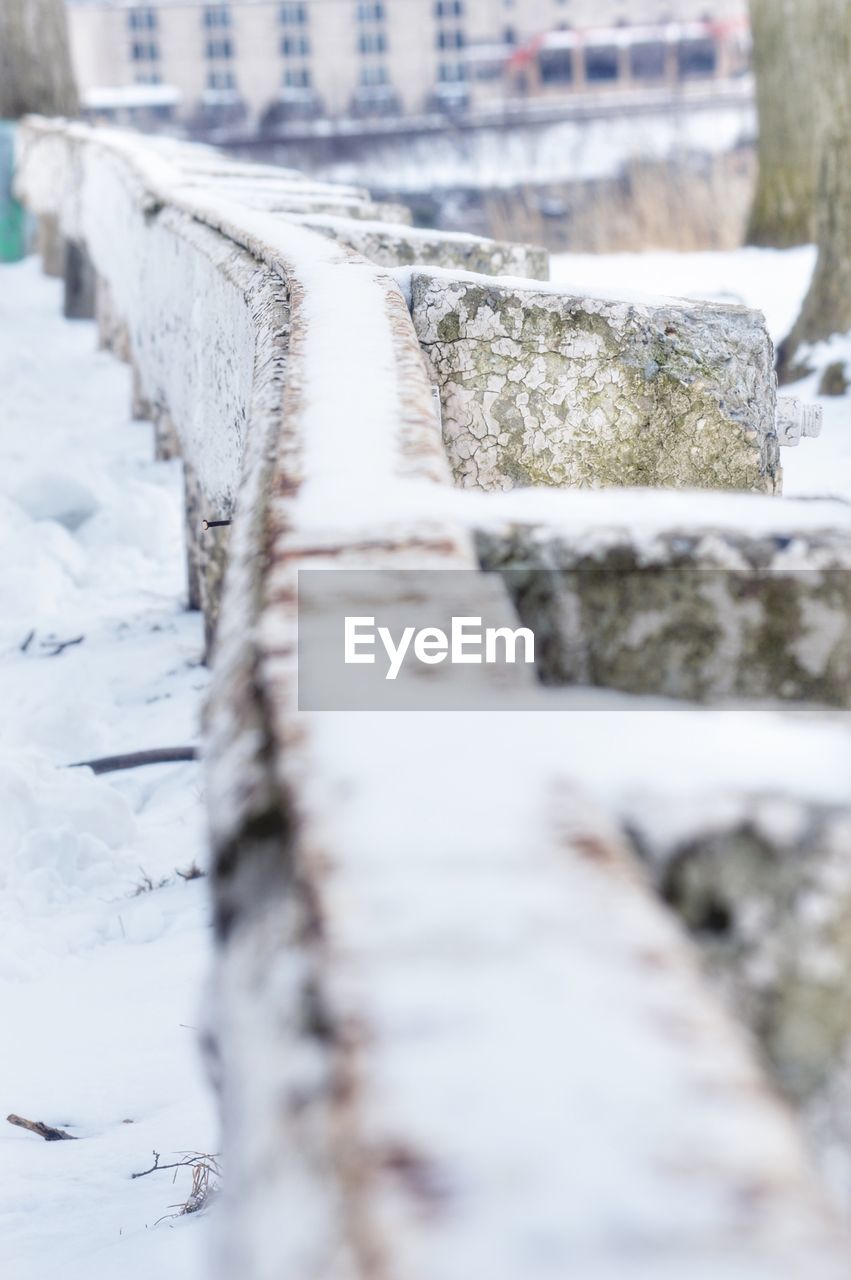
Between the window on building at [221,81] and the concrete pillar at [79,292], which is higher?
the window on building at [221,81]

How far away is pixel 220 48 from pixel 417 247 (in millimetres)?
36622

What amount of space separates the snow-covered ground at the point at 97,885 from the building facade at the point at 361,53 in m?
32.8

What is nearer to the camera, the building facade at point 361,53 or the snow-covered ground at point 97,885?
the snow-covered ground at point 97,885

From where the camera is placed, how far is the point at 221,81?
36188 millimetres

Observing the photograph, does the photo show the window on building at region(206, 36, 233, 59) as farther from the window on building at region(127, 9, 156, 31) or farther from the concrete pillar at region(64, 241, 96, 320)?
the concrete pillar at region(64, 241, 96, 320)

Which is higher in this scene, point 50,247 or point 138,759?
point 50,247

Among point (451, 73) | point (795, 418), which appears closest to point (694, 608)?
point (795, 418)

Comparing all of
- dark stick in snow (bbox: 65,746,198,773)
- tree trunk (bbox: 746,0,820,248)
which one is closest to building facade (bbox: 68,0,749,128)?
tree trunk (bbox: 746,0,820,248)

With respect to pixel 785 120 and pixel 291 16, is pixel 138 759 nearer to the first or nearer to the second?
pixel 785 120

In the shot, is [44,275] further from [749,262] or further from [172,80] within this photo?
[172,80]

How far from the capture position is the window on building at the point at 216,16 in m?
36.0

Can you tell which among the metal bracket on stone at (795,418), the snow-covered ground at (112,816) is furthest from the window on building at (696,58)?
the metal bracket on stone at (795,418)

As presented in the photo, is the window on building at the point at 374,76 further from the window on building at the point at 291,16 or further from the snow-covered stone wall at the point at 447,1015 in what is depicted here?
the snow-covered stone wall at the point at 447,1015

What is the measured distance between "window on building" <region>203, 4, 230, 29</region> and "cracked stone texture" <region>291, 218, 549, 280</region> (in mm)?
36563
